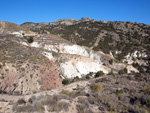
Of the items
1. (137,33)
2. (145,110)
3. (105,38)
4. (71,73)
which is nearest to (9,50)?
(71,73)

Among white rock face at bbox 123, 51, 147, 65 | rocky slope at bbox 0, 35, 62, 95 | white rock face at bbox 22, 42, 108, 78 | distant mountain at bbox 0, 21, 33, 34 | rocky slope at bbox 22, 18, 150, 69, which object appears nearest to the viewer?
rocky slope at bbox 0, 35, 62, 95

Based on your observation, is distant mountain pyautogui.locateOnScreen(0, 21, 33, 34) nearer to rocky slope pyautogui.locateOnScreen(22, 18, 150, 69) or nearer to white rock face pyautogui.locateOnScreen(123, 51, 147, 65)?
rocky slope pyautogui.locateOnScreen(22, 18, 150, 69)

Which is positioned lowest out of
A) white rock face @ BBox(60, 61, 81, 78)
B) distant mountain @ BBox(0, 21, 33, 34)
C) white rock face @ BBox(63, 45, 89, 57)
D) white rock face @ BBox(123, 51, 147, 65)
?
white rock face @ BBox(60, 61, 81, 78)

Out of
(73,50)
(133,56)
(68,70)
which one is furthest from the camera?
(133,56)

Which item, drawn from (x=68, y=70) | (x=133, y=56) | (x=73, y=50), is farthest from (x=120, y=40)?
(x=68, y=70)

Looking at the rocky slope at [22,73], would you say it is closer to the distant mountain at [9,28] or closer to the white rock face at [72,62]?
the white rock face at [72,62]

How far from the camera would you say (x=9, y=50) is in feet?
72.7

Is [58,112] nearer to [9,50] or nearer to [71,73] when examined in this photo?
[9,50]

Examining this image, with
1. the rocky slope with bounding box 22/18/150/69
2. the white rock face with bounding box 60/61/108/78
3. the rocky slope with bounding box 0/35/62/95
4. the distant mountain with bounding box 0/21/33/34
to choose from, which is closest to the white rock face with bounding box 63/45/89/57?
the white rock face with bounding box 60/61/108/78

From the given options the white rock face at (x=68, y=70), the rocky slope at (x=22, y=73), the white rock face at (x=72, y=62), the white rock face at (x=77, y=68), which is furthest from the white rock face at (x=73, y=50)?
the rocky slope at (x=22, y=73)

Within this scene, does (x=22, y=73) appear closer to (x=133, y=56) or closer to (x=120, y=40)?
(x=133, y=56)

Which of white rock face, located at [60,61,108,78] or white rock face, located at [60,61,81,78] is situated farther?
white rock face, located at [60,61,108,78]

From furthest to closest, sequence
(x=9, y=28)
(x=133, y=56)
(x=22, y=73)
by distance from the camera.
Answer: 1. (x=133, y=56)
2. (x=9, y=28)
3. (x=22, y=73)

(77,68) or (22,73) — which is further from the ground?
(22,73)
